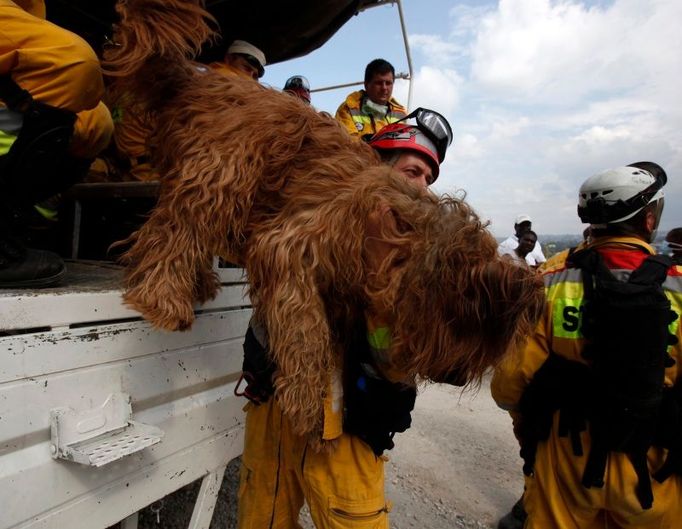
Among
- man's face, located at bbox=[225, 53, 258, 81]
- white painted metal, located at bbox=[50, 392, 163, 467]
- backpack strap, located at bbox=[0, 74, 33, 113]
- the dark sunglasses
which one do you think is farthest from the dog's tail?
man's face, located at bbox=[225, 53, 258, 81]

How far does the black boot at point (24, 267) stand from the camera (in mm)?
1601

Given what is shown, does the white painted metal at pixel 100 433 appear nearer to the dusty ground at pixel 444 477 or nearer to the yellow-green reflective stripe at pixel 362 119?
the dusty ground at pixel 444 477

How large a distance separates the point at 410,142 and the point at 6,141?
1.77 metres

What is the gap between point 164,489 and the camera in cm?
178

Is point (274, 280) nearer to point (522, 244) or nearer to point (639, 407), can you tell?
point (639, 407)

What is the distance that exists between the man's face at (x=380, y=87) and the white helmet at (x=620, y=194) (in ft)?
8.78

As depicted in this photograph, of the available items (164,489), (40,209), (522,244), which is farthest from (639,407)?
(522,244)

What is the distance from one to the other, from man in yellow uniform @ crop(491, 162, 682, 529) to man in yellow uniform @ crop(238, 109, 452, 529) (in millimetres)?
604

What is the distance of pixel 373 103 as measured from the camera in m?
4.67

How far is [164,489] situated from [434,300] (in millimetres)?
1325

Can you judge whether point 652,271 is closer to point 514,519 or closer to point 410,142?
point 410,142

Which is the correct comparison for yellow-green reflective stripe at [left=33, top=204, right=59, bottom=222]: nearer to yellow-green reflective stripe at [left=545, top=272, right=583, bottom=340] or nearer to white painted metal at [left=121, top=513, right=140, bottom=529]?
white painted metal at [left=121, top=513, right=140, bottom=529]

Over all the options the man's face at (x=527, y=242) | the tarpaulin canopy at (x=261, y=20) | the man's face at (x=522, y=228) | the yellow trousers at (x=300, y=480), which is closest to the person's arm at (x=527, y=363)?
the yellow trousers at (x=300, y=480)

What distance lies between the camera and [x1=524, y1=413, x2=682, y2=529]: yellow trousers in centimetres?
219
